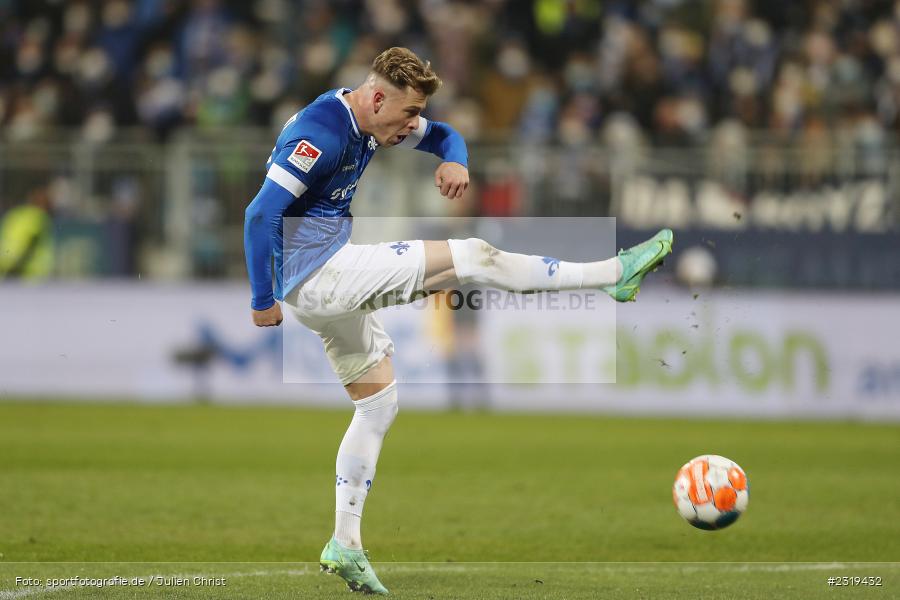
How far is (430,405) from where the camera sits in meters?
16.9

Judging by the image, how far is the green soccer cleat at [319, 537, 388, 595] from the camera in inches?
259

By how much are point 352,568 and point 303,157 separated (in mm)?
1973

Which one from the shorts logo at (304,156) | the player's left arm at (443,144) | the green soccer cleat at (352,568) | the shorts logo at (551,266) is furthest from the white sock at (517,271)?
the green soccer cleat at (352,568)

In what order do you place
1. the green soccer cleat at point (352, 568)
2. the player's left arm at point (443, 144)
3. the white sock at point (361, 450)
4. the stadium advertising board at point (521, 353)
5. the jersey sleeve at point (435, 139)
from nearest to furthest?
the green soccer cleat at point (352, 568) → the player's left arm at point (443, 144) → the white sock at point (361, 450) → the jersey sleeve at point (435, 139) → the stadium advertising board at point (521, 353)

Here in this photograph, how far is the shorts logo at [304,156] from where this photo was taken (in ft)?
20.4

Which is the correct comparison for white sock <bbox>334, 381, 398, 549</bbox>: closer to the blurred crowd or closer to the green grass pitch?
the green grass pitch

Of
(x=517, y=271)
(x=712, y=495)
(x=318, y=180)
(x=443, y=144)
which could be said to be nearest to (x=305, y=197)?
(x=318, y=180)

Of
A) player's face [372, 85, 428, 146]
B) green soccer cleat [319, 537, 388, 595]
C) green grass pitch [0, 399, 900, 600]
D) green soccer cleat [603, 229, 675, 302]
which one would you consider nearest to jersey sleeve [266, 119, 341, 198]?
player's face [372, 85, 428, 146]

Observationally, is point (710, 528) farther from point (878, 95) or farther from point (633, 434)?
point (878, 95)

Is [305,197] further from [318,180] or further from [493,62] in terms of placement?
[493,62]

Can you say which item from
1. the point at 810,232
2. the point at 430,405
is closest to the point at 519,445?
the point at 430,405

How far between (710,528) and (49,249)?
1185 centimetres

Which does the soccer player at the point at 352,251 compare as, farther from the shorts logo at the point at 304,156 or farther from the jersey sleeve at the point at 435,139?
the jersey sleeve at the point at 435,139

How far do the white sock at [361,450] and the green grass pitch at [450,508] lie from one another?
0.44 meters
